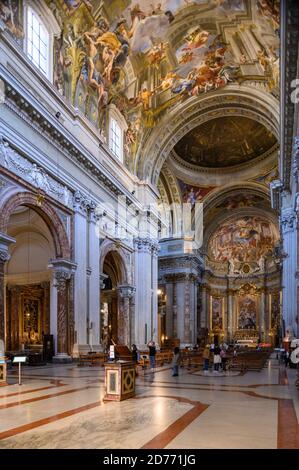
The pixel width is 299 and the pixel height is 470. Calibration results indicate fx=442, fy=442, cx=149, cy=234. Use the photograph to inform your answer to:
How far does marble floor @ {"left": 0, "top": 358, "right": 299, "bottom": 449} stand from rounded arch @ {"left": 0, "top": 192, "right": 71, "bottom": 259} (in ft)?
18.0

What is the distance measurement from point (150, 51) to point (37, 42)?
24.4 ft

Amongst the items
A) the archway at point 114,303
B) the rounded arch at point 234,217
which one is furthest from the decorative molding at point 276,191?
the rounded arch at point 234,217

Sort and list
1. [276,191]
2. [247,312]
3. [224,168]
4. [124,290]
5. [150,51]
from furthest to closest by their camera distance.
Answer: [247,312], [224,168], [276,191], [124,290], [150,51]

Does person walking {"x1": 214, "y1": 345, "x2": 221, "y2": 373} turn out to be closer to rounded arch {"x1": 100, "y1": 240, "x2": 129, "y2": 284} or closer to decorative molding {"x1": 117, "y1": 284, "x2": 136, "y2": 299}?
rounded arch {"x1": 100, "y1": 240, "x2": 129, "y2": 284}

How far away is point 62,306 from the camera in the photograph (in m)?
18.0

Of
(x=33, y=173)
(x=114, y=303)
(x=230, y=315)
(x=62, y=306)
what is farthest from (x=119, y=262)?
(x=230, y=315)

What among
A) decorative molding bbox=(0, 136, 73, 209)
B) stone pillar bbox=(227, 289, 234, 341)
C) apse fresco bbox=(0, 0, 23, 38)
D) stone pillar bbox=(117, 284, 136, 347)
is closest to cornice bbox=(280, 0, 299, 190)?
apse fresco bbox=(0, 0, 23, 38)

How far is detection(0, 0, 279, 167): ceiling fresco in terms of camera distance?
1806 cm

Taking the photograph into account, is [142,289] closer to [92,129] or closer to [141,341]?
[141,341]

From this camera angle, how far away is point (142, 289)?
26.5m

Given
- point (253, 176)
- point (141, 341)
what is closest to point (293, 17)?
point (141, 341)

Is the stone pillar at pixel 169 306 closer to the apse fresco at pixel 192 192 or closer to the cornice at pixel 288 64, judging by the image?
the apse fresco at pixel 192 192

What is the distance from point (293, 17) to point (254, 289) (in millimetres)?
36502

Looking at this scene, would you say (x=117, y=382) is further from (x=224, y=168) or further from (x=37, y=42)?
(x=224, y=168)
